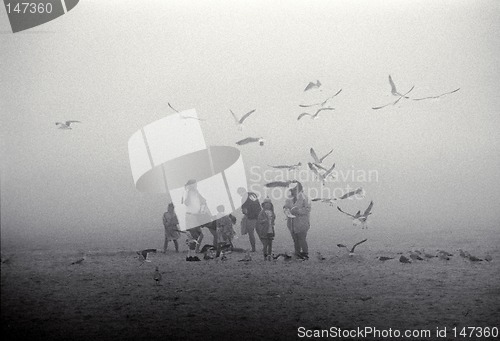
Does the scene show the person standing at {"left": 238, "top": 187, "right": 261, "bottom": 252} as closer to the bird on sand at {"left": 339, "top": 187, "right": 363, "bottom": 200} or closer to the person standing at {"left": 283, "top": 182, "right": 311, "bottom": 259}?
the person standing at {"left": 283, "top": 182, "right": 311, "bottom": 259}

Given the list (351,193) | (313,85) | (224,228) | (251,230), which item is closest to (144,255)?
(224,228)

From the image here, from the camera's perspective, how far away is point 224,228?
265 cm

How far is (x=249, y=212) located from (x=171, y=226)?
452 millimetres

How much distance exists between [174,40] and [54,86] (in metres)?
0.73

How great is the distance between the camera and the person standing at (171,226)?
8.68 feet

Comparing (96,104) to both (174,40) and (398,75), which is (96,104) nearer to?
(174,40)

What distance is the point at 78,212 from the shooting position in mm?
2656

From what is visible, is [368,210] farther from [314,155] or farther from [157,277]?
[157,277]
